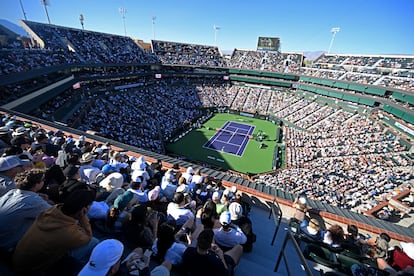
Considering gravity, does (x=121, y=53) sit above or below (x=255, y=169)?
above

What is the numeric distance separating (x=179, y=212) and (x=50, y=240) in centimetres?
228

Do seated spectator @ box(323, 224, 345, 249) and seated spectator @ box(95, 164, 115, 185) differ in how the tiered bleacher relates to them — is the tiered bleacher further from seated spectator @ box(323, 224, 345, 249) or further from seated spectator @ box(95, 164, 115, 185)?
seated spectator @ box(323, 224, 345, 249)

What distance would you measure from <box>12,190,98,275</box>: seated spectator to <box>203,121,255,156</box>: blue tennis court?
24.5 metres

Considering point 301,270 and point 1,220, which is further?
point 301,270

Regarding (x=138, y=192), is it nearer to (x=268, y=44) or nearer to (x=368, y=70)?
(x=368, y=70)

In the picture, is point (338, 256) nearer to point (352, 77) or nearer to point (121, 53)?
point (352, 77)

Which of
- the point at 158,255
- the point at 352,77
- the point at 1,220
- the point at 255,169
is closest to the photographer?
the point at 1,220

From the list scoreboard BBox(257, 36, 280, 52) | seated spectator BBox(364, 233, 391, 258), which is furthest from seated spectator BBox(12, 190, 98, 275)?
scoreboard BBox(257, 36, 280, 52)

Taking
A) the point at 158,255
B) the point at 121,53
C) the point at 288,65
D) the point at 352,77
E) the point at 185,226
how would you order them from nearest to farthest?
the point at 158,255 → the point at 185,226 → the point at 352,77 → the point at 121,53 → the point at 288,65

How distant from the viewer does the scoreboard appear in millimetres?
48844

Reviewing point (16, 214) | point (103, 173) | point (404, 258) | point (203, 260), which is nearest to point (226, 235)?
point (203, 260)

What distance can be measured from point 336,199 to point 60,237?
17305 mm

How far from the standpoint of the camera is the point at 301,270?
4277 mm

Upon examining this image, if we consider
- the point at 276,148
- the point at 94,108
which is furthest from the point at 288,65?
the point at 94,108
